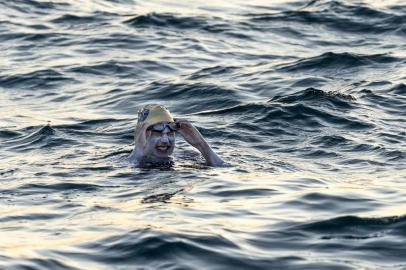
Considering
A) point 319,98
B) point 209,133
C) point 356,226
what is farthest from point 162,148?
point 319,98

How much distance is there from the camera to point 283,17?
2823 centimetres

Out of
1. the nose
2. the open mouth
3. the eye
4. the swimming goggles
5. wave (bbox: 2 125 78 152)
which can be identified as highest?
the swimming goggles

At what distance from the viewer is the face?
53.7 ft

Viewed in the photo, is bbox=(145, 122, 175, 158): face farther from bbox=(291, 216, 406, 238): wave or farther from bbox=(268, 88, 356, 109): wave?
bbox=(268, 88, 356, 109): wave

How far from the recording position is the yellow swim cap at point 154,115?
645 inches

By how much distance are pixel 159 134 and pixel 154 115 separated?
0.27 metres

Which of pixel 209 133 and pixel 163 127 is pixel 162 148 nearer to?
pixel 163 127

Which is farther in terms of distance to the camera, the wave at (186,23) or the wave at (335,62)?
the wave at (186,23)

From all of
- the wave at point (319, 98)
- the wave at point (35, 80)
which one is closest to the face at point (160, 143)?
the wave at point (319, 98)

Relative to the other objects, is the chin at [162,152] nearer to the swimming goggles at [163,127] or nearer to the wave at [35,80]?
the swimming goggles at [163,127]

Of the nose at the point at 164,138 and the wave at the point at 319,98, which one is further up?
the wave at the point at 319,98

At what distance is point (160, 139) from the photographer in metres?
16.4

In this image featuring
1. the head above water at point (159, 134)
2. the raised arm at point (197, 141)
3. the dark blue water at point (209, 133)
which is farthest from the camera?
the head above water at point (159, 134)

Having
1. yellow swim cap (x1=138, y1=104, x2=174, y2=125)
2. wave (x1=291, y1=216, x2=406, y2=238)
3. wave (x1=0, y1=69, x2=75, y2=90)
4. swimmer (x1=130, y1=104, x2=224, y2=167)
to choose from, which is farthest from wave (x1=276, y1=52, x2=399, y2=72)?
wave (x1=291, y1=216, x2=406, y2=238)
